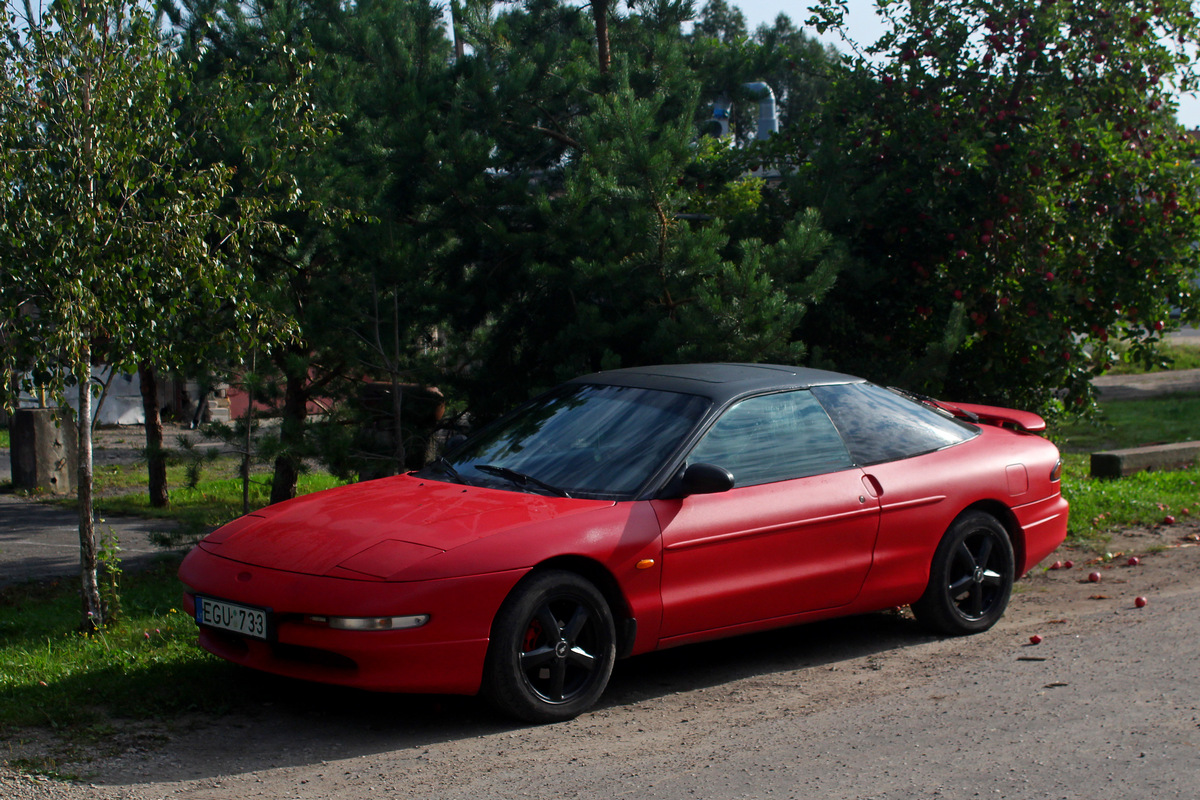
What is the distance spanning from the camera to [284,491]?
10703 millimetres

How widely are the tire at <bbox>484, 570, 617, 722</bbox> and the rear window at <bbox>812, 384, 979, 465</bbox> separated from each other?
5.88ft

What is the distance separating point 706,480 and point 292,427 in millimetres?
4342

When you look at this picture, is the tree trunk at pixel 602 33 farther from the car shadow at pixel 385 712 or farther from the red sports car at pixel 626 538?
the car shadow at pixel 385 712

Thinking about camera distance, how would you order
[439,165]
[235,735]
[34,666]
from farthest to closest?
[439,165]
[34,666]
[235,735]

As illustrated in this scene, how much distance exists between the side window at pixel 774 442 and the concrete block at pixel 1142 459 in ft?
20.8

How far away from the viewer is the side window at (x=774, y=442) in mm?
5660

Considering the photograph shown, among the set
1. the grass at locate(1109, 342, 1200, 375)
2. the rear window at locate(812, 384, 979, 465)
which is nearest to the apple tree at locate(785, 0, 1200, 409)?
the rear window at locate(812, 384, 979, 465)

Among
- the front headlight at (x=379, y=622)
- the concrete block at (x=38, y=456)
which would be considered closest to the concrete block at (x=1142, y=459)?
the front headlight at (x=379, y=622)

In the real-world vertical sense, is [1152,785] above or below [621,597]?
below

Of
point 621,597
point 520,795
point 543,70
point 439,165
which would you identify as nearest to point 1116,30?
point 543,70

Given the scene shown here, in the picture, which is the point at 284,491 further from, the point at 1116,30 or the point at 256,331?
the point at 1116,30

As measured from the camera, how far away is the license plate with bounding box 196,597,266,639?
4836 mm

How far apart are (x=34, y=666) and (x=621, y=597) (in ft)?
9.42

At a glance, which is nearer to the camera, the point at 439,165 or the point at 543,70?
the point at 439,165
